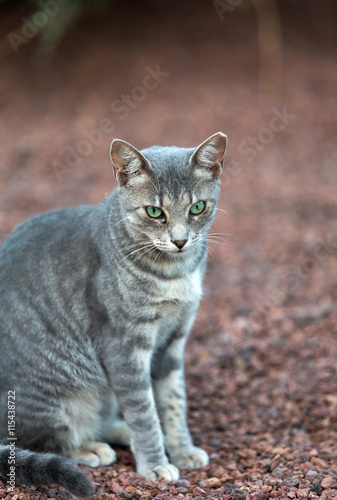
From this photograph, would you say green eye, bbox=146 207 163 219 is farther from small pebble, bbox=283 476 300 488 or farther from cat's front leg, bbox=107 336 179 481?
small pebble, bbox=283 476 300 488

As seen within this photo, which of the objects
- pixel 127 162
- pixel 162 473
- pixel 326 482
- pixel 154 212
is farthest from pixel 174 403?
pixel 127 162

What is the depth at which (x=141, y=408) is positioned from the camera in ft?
11.1

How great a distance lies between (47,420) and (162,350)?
2.56 ft

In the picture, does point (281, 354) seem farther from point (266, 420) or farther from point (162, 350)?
point (162, 350)

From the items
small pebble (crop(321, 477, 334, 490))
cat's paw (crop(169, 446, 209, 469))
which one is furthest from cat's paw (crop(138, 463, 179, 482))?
small pebble (crop(321, 477, 334, 490))

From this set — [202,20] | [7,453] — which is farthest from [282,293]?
[202,20]

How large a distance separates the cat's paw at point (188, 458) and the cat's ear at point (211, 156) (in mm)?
1668

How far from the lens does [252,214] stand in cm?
725

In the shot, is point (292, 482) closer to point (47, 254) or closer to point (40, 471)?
point (40, 471)

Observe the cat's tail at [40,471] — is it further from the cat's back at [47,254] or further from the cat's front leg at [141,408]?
the cat's back at [47,254]

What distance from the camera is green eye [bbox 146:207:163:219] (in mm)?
3205

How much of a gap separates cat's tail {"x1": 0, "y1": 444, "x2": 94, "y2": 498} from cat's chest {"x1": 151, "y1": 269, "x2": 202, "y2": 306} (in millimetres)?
950

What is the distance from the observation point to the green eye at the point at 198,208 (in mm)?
3244

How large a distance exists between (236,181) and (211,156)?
4.50m
